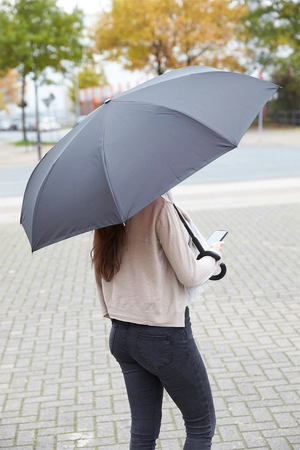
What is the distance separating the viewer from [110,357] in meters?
4.96

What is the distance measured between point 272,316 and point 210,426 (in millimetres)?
3204

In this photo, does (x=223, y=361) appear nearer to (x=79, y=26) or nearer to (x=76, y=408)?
(x=76, y=408)

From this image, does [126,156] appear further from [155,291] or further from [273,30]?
[273,30]

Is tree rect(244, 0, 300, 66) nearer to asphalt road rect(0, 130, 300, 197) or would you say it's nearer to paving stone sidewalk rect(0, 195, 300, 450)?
asphalt road rect(0, 130, 300, 197)

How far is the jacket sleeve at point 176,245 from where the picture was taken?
2.36m

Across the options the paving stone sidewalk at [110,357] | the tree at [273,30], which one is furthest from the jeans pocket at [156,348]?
the tree at [273,30]

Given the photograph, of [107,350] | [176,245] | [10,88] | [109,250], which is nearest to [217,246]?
[176,245]

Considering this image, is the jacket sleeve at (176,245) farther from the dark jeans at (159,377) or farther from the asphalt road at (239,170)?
the asphalt road at (239,170)

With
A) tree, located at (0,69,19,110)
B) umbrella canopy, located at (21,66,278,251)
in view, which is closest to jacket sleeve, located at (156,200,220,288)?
umbrella canopy, located at (21,66,278,251)

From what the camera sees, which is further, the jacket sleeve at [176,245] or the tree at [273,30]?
the tree at [273,30]

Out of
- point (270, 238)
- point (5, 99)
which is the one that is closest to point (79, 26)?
point (270, 238)

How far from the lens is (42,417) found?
13.1 feet

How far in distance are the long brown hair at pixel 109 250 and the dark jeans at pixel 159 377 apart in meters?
0.22

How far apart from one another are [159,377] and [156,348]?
0.15 m
